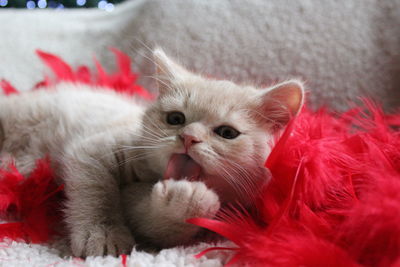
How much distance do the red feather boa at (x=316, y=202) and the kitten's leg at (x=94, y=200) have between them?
0.09m

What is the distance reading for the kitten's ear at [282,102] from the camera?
1026mm

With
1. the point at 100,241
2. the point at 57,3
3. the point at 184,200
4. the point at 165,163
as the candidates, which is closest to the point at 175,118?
the point at 165,163

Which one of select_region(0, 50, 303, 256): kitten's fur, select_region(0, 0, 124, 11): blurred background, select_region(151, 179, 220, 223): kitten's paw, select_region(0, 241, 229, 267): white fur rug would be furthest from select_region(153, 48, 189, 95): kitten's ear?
select_region(0, 0, 124, 11): blurred background

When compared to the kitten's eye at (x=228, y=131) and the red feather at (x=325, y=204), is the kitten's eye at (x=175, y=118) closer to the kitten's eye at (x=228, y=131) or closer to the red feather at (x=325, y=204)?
the kitten's eye at (x=228, y=131)

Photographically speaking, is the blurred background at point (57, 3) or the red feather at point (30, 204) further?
the blurred background at point (57, 3)

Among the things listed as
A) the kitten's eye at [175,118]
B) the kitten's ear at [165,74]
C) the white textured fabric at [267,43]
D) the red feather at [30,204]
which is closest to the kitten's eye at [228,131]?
the kitten's eye at [175,118]

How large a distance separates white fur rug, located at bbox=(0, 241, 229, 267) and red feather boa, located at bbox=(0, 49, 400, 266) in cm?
6

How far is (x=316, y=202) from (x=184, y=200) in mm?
294

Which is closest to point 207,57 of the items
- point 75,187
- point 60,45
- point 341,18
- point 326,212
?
point 341,18

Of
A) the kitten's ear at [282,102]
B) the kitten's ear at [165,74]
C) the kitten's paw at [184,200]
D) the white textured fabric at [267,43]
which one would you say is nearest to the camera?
the kitten's paw at [184,200]

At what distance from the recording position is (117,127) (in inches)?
52.2

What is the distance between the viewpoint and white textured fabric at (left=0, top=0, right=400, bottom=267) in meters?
1.62

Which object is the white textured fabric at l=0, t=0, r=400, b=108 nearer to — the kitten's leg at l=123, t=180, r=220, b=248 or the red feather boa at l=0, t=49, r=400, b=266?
the red feather boa at l=0, t=49, r=400, b=266

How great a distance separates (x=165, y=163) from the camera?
104 centimetres
